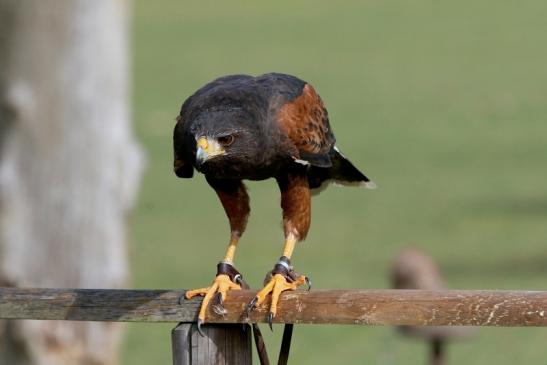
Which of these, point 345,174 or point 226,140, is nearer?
point 226,140

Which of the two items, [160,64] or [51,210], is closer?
[51,210]

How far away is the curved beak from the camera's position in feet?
15.6

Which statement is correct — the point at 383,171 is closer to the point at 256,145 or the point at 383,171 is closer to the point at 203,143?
the point at 256,145

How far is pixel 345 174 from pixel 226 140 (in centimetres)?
119

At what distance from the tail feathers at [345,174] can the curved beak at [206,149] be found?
1099 millimetres

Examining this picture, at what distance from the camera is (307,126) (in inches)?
211

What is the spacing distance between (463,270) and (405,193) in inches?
181

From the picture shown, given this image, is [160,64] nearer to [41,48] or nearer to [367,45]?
[367,45]

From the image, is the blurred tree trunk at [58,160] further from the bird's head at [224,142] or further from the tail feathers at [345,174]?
the bird's head at [224,142]

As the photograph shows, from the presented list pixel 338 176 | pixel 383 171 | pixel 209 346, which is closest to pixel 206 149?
pixel 209 346

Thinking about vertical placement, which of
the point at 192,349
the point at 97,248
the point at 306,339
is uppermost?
the point at 192,349

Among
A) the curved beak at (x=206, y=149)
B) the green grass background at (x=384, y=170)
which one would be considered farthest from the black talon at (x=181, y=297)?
the green grass background at (x=384, y=170)

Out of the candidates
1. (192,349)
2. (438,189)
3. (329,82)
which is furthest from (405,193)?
(192,349)

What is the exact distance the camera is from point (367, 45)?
115ft
